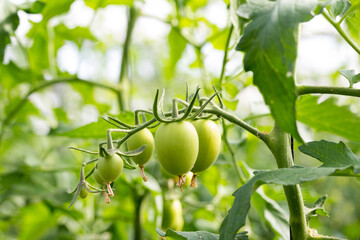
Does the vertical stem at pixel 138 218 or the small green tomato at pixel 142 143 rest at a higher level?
the small green tomato at pixel 142 143

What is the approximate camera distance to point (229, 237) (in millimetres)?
466

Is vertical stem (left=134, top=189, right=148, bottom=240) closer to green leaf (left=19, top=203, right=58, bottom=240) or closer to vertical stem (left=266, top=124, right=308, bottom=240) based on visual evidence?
green leaf (left=19, top=203, right=58, bottom=240)

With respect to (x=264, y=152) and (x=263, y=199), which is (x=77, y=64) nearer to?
(x=263, y=199)

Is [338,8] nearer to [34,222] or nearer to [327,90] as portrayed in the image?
[327,90]

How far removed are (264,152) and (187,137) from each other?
1.72 metres

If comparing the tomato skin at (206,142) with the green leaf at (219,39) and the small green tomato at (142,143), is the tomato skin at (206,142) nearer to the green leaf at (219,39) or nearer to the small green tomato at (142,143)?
the small green tomato at (142,143)

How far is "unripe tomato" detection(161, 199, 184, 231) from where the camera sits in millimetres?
995

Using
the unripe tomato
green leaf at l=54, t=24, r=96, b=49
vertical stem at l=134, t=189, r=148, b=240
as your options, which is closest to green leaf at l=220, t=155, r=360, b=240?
the unripe tomato

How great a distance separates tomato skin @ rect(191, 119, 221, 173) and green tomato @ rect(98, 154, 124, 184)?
0.11 m

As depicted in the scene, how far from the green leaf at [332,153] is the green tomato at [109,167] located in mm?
254

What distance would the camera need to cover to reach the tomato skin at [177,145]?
50cm

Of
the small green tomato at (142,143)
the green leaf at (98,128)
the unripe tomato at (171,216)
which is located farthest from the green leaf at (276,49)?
the unripe tomato at (171,216)

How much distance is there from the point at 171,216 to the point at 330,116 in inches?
18.3

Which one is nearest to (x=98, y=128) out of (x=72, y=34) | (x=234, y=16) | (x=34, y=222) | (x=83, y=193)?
(x=83, y=193)
